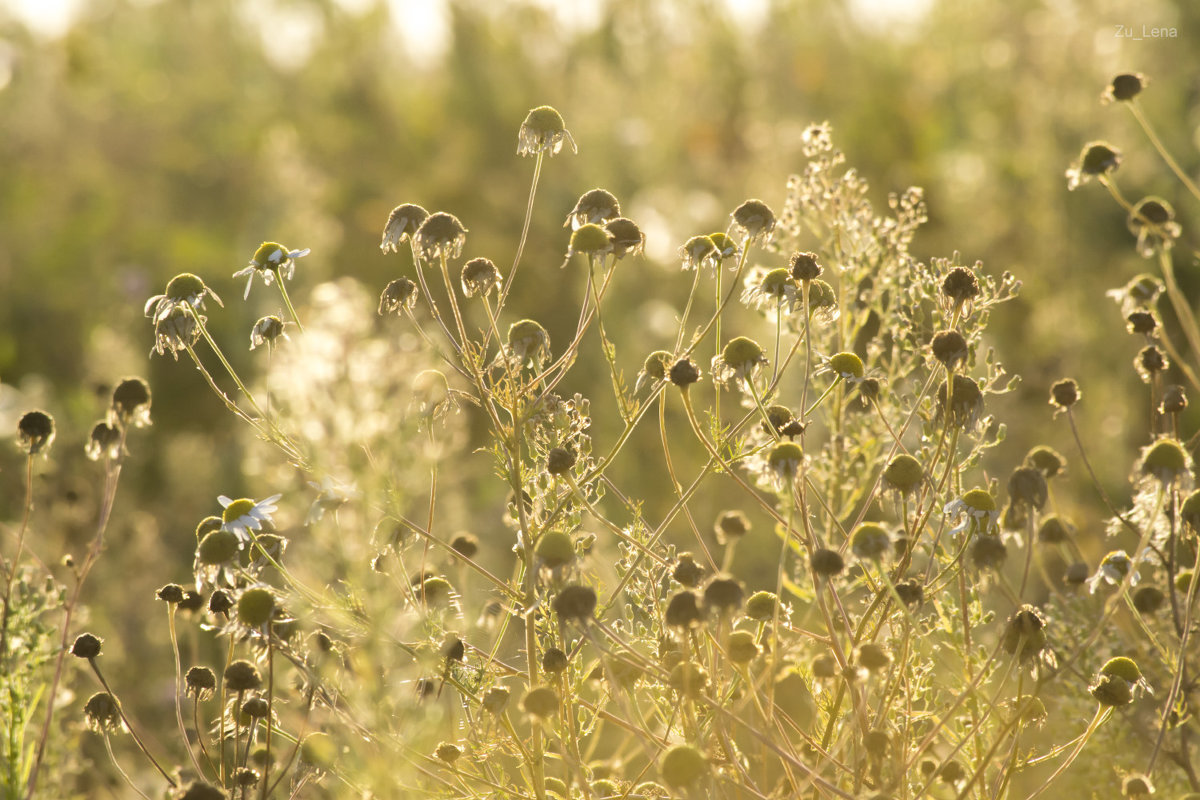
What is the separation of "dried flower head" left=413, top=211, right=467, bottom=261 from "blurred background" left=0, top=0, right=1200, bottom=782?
2052 mm

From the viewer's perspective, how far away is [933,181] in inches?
405

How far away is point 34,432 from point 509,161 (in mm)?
10265

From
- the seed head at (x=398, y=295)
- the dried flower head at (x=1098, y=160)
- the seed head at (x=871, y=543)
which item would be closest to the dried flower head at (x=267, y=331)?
the seed head at (x=398, y=295)

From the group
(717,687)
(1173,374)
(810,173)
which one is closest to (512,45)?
(1173,374)

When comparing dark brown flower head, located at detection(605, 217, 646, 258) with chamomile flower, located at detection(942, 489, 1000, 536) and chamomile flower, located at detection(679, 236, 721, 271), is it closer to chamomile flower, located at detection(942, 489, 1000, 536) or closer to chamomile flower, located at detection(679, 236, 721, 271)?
chamomile flower, located at detection(679, 236, 721, 271)

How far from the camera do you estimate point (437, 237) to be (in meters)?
1.77

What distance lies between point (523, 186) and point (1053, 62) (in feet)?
18.0

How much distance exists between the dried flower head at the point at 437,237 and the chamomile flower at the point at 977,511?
3.07 ft

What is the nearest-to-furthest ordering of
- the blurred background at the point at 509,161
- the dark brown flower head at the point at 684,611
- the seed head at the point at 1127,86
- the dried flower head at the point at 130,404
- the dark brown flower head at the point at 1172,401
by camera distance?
the dark brown flower head at the point at 684,611 → the dried flower head at the point at 130,404 → the dark brown flower head at the point at 1172,401 → the seed head at the point at 1127,86 → the blurred background at the point at 509,161

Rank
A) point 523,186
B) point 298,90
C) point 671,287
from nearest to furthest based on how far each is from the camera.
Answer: point 671,287
point 523,186
point 298,90

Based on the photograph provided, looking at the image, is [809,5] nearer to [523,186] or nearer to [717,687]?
[523,186]

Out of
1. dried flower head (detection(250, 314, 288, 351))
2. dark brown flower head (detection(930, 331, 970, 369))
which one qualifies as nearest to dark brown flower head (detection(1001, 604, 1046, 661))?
dark brown flower head (detection(930, 331, 970, 369))

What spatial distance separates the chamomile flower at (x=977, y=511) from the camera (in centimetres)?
173

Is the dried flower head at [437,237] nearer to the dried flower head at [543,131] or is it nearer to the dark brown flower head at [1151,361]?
the dried flower head at [543,131]
